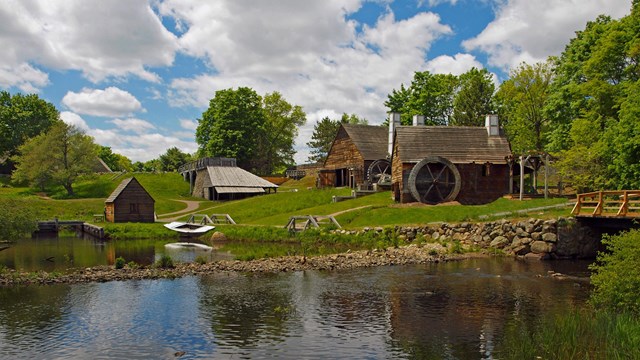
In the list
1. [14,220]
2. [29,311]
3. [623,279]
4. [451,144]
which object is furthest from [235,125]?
[623,279]

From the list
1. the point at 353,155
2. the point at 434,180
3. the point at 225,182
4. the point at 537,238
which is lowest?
the point at 537,238

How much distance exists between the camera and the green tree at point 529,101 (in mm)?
55812

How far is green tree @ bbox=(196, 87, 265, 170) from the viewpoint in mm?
81812

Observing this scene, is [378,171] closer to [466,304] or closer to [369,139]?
[369,139]

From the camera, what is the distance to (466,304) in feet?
58.2

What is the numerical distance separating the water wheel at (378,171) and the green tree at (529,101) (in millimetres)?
14829

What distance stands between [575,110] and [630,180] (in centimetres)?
1304

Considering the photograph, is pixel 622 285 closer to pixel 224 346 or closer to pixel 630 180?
pixel 224 346

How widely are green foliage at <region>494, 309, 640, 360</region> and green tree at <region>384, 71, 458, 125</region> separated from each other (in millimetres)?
58054

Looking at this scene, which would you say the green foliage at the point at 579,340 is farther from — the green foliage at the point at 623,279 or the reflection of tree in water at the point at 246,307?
the reflection of tree in water at the point at 246,307

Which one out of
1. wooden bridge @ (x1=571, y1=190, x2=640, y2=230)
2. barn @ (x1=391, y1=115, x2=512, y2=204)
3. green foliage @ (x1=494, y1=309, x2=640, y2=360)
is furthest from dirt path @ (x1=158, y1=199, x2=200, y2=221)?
green foliage @ (x1=494, y1=309, x2=640, y2=360)

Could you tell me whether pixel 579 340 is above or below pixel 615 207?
below

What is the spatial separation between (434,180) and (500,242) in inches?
542

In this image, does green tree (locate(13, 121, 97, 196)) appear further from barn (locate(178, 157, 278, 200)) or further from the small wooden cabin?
the small wooden cabin
